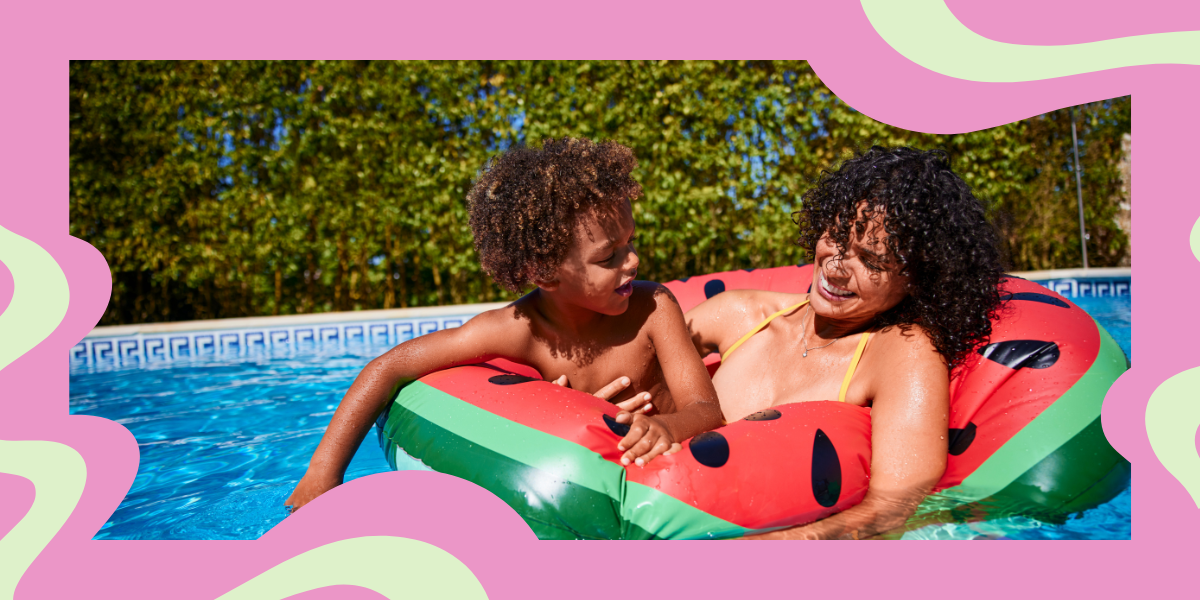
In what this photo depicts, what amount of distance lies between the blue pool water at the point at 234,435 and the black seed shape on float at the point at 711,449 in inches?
22.6

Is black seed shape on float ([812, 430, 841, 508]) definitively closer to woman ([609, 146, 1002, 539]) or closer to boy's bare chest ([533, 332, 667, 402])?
woman ([609, 146, 1002, 539])

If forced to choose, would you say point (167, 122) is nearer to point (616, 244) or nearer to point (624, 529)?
point (616, 244)

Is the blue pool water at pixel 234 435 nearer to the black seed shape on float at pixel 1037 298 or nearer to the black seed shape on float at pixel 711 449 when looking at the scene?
the black seed shape on float at pixel 711 449

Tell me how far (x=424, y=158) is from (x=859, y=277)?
5.95 m

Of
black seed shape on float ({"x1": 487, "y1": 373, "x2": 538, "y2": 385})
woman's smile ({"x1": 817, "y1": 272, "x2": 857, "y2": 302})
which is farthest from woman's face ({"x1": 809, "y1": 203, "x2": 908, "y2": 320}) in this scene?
black seed shape on float ({"x1": 487, "y1": 373, "x2": 538, "y2": 385})

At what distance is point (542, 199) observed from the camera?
219 cm

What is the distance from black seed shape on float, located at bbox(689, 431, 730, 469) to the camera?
190 cm

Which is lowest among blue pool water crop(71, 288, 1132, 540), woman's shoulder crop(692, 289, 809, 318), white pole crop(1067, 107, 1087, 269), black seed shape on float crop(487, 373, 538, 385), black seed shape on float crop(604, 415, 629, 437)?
blue pool water crop(71, 288, 1132, 540)

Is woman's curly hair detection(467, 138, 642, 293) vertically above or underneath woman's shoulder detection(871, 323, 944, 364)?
above

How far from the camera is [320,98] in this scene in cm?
749

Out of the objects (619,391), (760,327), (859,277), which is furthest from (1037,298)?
(619,391)

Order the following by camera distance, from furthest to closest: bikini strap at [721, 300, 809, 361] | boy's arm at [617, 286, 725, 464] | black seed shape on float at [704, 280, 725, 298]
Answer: black seed shape on float at [704, 280, 725, 298] < bikini strap at [721, 300, 809, 361] < boy's arm at [617, 286, 725, 464]
